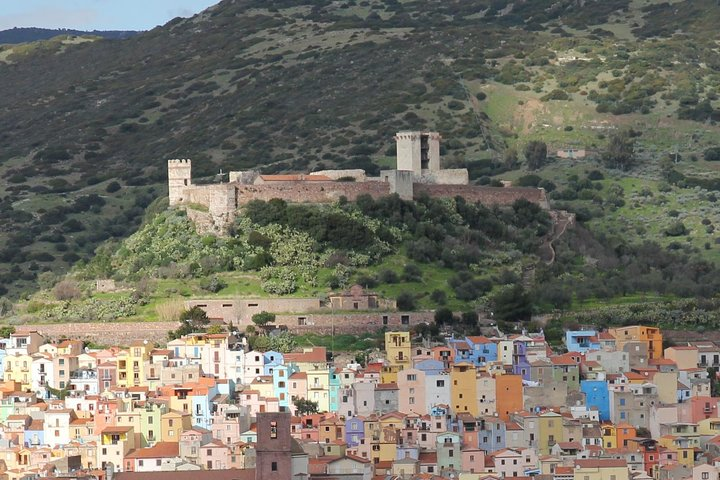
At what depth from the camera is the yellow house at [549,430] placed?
6531 cm

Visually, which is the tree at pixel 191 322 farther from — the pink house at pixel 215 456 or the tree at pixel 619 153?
the tree at pixel 619 153

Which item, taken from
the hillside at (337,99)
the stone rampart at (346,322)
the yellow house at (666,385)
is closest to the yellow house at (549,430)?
the yellow house at (666,385)

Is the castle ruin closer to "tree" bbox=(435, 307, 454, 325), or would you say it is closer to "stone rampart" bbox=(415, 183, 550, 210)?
"stone rampart" bbox=(415, 183, 550, 210)

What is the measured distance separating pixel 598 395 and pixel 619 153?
36.1 m

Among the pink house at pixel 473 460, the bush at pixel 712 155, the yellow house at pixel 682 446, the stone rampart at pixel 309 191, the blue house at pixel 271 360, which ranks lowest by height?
the yellow house at pixel 682 446

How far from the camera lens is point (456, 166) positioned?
10088 centimetres

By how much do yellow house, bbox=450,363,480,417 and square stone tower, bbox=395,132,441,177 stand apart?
1880 cm

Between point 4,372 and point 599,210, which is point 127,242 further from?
point 599,210

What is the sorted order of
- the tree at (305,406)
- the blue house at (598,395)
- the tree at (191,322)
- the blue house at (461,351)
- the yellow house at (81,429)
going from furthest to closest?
the tree at (191,322) < the blue house at (461,351) < the blue house at (598,395) < the tree at (305,406) < the yellow house at (81,429)

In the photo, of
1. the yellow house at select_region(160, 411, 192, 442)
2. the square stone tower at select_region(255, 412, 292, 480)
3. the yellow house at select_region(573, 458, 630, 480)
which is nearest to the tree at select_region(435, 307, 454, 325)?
the yellow house at select_region(160, 411, 192, 442)

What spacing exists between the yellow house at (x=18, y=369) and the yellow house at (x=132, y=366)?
2.84 metres

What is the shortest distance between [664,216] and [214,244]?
2387cm

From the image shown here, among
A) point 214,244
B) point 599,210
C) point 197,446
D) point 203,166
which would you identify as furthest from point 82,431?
point 203,166

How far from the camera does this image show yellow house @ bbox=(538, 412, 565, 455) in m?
65.3
